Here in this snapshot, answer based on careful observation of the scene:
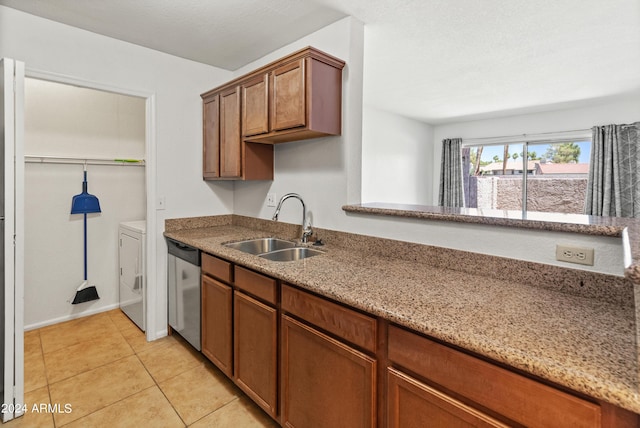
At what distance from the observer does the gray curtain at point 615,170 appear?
4039 mm

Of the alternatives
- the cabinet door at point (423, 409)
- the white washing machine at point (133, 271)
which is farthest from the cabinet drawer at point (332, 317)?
the white washing machine at point (133, 271)

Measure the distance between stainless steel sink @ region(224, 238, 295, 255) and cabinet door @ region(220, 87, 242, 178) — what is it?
1.80ft

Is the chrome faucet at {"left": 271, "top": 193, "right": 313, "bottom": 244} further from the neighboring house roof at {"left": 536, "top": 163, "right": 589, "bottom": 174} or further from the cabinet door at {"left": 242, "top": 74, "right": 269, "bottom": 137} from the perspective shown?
the neighboring house roof at {"left": 536, "top": 163, "right": 589, "bottom": 174}

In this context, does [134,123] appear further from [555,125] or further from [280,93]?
[555,125]

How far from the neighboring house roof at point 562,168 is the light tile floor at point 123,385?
5.11 meters

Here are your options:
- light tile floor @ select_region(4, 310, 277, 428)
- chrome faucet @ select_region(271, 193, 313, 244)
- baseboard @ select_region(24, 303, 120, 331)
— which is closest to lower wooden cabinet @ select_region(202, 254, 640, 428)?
light tile floor @ select_region(4, 310, 277, 428)

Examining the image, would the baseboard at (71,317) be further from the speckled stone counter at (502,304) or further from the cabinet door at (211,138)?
the speckled stone counter at (502,304)

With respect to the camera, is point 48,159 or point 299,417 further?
point 48,159

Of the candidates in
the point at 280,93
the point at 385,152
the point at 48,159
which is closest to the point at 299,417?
the point at 280,93

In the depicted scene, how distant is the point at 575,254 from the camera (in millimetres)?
1240

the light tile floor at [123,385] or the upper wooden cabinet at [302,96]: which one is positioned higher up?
the upper wooden cabinet at [302,96]

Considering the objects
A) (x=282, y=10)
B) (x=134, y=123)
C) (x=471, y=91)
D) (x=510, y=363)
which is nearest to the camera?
(x=510, y=363)

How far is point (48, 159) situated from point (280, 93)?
7.43ft

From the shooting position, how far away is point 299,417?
1471mm
